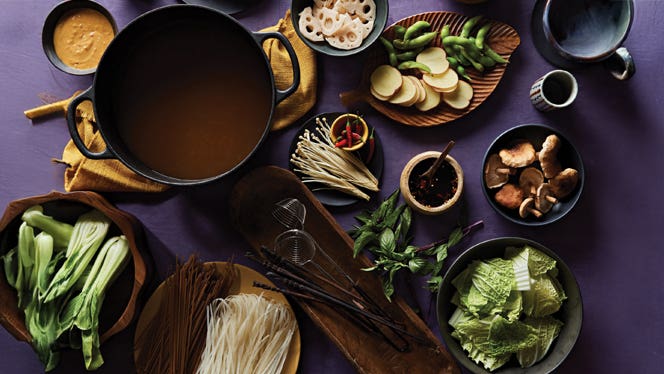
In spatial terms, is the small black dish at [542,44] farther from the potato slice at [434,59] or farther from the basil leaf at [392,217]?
the basil leaf at [392,217]

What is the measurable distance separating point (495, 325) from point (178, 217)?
1.10 m

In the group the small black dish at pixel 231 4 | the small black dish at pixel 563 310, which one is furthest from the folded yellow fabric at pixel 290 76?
the small black dish at pixel 563 310

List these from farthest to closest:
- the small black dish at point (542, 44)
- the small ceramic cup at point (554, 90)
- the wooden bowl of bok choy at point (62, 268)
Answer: the small black dish at point (542, 44) < the small ceramic cup at point (554, 90) < the wooden bowl of bok choy at point (62, 268)

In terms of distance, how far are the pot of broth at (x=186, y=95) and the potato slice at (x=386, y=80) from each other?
1.24 feet

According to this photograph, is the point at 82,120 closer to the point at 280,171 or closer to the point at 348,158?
the point at 280,171

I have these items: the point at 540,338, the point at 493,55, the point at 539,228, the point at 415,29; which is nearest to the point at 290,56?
the point at 415,29

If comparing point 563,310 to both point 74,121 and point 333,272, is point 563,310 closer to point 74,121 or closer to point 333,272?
point 333,272

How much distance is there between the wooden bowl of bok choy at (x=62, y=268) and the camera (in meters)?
1.74

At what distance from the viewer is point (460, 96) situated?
6.27ft

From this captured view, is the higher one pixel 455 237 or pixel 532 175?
pixel 532 175

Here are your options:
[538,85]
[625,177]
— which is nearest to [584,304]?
[625,177]

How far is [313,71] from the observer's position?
195 centimetres

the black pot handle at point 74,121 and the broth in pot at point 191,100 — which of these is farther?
the broth in pot at point 191,100

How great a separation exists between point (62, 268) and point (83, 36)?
773mm
